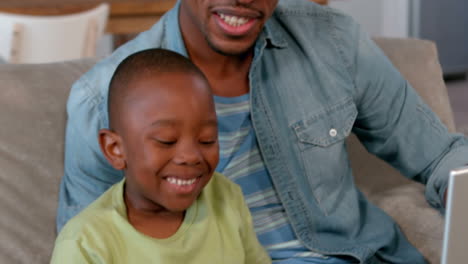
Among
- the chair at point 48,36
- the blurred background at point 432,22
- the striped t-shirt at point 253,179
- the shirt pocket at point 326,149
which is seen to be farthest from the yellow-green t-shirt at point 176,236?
the blurred background at point 432,22

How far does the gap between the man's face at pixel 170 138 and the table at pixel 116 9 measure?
239 centimetres

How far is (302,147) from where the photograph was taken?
4.62ft

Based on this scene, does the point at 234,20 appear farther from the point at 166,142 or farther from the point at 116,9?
the point at 116,9

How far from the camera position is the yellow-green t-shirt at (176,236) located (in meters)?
1.02

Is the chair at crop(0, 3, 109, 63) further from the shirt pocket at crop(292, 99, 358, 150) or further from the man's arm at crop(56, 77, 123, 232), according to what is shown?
the shirt pocket at crop(292, 99, 358, 150)

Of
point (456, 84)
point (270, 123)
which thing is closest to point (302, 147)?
point (270, 123)

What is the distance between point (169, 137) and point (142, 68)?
5.2 inches

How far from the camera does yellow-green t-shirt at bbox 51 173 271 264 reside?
102 centimetres

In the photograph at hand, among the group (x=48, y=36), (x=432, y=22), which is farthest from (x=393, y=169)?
(x=432, y=22)

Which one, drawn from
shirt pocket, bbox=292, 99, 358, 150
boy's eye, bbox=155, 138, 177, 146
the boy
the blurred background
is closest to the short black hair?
the boy

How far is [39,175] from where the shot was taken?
1.43 metres

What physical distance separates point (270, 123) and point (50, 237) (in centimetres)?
50

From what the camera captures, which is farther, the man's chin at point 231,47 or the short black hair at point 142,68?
the man's chin at point 231,47

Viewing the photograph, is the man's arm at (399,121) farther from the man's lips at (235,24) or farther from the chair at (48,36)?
the chair at (48,36)
